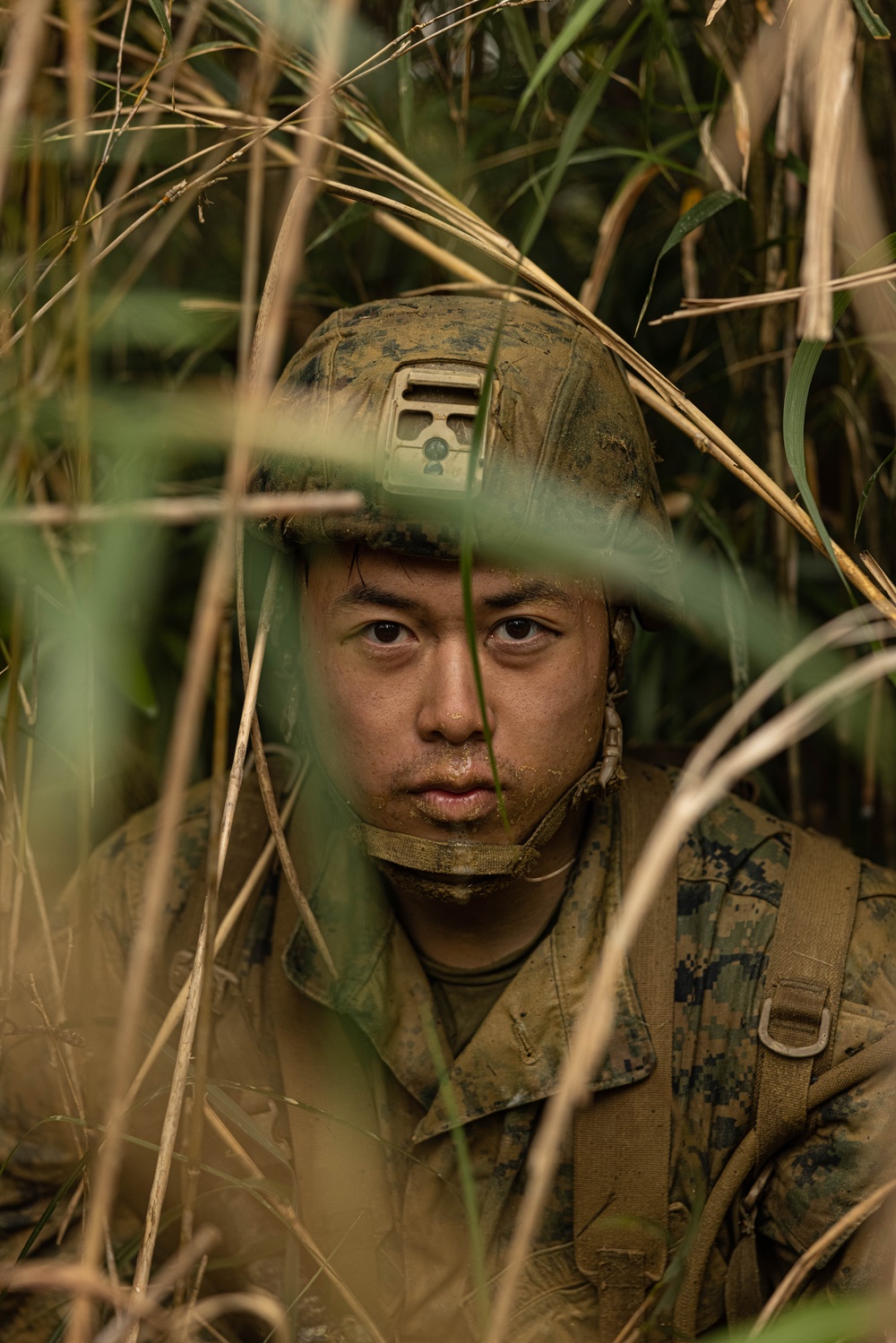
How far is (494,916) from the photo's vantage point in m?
1.94

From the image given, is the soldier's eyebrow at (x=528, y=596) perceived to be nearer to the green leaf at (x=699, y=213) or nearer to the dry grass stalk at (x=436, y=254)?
the green leaf at (x=699, y=213)

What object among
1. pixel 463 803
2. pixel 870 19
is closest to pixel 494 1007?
pixel 463 803

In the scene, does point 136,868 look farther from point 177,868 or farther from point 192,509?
point 192,509

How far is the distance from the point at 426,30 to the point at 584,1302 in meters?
2.19

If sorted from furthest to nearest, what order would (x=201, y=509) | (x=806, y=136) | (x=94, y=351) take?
(x=94, y=351), (x=806, y=136), (x=201, y=509)

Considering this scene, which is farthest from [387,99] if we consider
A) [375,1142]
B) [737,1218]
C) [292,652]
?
[737,1218]

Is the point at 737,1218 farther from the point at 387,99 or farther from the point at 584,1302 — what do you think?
the point at 387,99

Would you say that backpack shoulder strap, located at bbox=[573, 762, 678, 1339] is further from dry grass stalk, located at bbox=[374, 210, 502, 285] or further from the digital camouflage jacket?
dry grass stalk, located at bbox=[374, 210, 502, 285]

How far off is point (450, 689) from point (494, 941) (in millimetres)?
546

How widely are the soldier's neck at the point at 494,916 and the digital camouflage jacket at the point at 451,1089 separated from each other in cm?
3

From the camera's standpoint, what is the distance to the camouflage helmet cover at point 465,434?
1.59 m

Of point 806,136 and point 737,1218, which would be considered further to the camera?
point 806,136

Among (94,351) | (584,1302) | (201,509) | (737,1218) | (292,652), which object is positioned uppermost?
(94,351)

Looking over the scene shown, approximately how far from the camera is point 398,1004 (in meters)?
1.96
